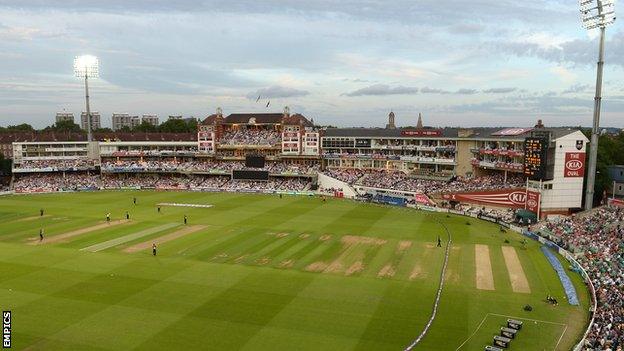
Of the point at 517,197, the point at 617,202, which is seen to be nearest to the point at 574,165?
the point at 617,202

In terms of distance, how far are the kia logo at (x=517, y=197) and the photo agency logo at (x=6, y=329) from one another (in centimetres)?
4835

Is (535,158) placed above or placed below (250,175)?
above

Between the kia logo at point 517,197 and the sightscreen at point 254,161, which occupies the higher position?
the sightscreen at point 254,161

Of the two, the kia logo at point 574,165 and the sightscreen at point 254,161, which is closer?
the kia logo at point 574,165

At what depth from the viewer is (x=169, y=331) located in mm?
23234

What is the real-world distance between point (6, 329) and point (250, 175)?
196 feet

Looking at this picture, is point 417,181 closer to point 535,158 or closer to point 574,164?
point 535,158

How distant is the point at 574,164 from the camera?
5131cm

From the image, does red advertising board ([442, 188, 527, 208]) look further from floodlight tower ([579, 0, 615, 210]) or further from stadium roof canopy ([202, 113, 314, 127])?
stadium roof canopy ([202, 113, 314, 127])

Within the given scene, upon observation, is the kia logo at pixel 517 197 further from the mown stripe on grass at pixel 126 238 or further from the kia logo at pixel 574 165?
the mown stripe on grass at pixel 126 238

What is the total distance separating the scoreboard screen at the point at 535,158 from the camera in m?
48.3

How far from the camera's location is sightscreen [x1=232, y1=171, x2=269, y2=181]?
266 feet

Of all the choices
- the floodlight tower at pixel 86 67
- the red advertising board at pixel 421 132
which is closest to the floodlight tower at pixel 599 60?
the red advertising board at pixel 421 132

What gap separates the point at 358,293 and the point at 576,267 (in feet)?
54.8
